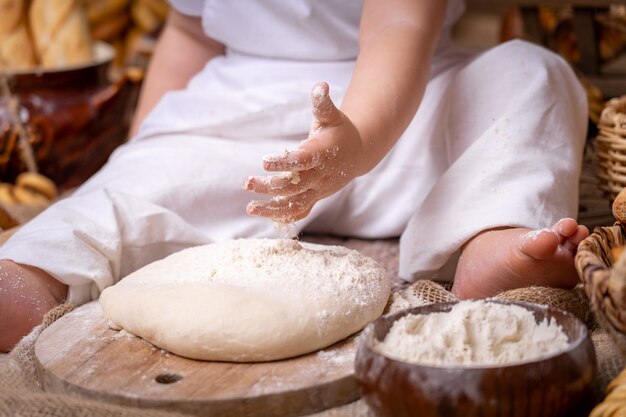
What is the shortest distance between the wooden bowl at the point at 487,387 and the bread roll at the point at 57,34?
1.64m

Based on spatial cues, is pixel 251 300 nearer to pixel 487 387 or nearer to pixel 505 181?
pixel 487 387

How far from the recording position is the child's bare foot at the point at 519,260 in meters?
1.02

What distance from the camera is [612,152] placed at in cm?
129

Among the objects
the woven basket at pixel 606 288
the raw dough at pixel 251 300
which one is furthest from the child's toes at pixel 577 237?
Result: the raw dough at pixel 251 300

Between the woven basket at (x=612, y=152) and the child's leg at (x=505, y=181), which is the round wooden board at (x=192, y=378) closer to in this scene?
the child's leg at (x=505, y=181)

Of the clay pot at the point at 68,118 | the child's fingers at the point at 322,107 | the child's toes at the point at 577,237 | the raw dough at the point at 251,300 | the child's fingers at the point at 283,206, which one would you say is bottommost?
the clay pot at the point at 68,118

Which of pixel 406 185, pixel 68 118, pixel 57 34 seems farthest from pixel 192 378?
pixel 57 34

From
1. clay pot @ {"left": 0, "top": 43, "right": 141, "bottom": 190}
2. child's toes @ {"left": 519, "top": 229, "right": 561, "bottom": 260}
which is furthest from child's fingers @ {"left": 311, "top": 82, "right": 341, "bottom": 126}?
clay pot @ {"left": 0, "top": 43, "right": 141, "bottom": 190}

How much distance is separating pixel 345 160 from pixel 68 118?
48.2 inches

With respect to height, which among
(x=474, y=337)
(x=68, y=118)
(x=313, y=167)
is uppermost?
(x=313, y=167)

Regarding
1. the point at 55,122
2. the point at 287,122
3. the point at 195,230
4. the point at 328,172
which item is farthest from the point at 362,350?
the point at 55,122

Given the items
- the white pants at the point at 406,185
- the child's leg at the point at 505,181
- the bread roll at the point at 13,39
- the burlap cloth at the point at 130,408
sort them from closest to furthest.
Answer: the burlap cloth at the point at 130,408
the child's leg at the point at 505,181
the white pants at the point at 406,185
the bread roll at the point at 13,39

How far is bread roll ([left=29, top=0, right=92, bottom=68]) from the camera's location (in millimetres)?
2180

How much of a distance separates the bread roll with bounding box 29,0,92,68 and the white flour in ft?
5.14
